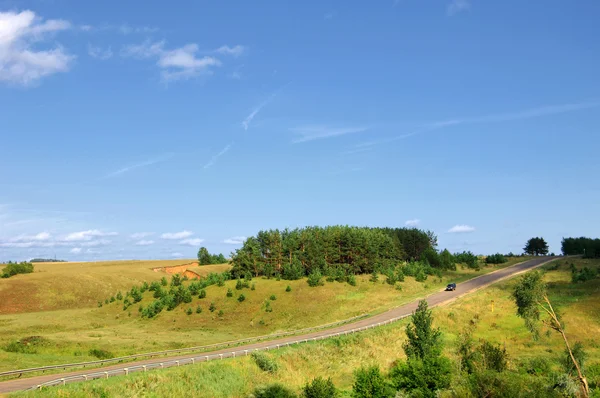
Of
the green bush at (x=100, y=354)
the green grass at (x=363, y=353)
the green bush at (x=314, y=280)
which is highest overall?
the green bush at (x=314, y=280)

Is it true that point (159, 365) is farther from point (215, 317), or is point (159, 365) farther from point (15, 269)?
point (15, 269)

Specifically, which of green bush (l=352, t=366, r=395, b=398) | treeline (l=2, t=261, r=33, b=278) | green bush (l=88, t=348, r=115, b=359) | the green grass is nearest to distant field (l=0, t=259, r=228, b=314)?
treeline (l=2, t=261, r=33, b=278)

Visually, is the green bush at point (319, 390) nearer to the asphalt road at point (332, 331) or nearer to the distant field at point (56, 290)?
the asphalt road at point (332, 331)

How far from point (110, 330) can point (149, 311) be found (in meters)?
13.2

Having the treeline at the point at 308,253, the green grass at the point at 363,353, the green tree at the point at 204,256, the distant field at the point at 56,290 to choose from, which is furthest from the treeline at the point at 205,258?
the green grass at the point at 363,353

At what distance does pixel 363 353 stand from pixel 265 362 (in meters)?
13.2

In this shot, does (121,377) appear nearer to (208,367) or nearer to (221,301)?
(208,367)

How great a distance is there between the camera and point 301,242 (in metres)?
116

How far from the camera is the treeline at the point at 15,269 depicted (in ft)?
432

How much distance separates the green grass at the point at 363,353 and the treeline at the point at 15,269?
108 meters

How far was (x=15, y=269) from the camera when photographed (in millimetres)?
136875

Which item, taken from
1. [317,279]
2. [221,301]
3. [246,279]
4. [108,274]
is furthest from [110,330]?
[108,274]

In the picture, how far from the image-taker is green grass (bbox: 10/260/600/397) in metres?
36.8

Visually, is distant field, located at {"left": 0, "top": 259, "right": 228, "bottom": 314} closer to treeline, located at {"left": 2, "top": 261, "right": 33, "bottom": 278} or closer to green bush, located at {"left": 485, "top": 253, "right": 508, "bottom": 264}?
treeline, located at {"left": 2, "top": 261, "right": 33, "bottom": 278}
